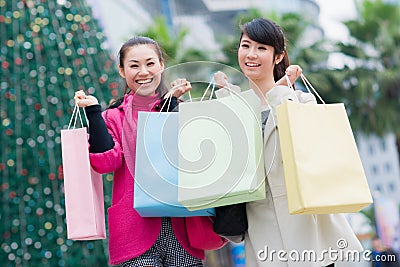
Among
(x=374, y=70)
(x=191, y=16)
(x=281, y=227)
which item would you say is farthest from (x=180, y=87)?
(x=191, y=16)

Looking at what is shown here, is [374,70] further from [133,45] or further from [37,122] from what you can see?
[133,45]

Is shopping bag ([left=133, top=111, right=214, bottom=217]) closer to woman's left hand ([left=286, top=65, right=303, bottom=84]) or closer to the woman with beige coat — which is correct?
the woman with beige coat

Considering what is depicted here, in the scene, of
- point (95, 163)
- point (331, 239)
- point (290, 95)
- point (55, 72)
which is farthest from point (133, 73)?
point (55, 72)

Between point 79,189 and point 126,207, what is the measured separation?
204 mm

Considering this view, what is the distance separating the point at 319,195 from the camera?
2299mm

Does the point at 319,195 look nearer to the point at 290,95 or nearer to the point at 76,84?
the point at 290,95

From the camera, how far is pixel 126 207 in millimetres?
2613

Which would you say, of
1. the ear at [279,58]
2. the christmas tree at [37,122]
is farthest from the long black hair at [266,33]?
the christmas tree at [37,122]

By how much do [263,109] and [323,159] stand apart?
0.37 m

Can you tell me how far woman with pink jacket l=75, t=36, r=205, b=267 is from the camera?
8.38 ft

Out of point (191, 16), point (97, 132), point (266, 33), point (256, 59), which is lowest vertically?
point (97, 132)

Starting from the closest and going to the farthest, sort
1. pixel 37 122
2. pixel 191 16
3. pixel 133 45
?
pixel 133 45, pixel 37 122, pixel 191 16

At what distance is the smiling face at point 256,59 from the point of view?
8.92 ft

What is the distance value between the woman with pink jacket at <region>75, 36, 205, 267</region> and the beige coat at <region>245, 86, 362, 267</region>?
0.95 ft
